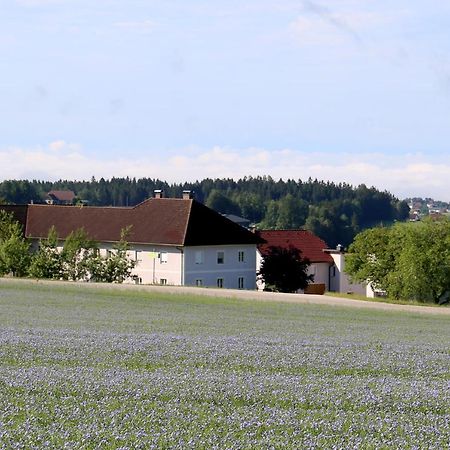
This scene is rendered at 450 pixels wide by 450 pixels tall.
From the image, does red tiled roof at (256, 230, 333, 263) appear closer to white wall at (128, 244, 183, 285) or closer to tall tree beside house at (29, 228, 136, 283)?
white wall at (128, 244, 183, 285)

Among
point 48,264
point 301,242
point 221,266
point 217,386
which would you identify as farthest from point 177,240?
point 217,386

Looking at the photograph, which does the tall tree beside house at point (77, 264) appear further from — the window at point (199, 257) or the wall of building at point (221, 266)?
the window at point (199, 257)

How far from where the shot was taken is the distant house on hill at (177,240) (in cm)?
8600

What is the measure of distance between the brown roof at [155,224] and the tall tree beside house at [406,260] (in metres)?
10.1

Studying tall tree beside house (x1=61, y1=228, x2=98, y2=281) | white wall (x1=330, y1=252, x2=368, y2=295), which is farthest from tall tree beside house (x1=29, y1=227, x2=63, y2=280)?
white wall (x1=330, y1=252, x2=368, y2=295)

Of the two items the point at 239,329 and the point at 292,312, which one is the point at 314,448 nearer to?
the point at 239,329

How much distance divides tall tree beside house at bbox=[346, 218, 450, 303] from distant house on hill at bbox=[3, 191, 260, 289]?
10269 mm

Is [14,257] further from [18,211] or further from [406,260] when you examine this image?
[406,260]

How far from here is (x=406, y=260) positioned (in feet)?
261

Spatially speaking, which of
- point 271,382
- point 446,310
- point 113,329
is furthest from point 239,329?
point 446,310

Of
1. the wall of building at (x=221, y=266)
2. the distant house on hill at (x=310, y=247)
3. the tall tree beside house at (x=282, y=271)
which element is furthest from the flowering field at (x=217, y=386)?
the distant house on hill at (x=310, y=247)

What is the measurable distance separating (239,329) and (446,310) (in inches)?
1076

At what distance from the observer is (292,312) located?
44688mm

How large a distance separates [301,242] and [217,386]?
92362 mm
